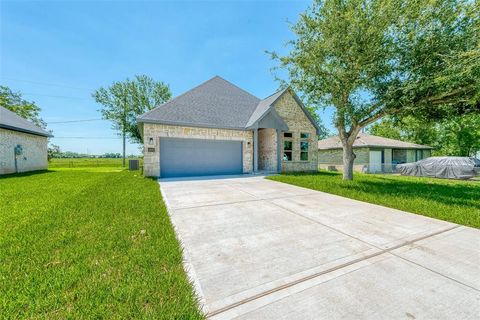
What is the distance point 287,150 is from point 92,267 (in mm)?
13358

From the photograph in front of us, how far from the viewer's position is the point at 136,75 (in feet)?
86.3

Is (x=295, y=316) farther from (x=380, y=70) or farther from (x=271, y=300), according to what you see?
(x=380, y=70)

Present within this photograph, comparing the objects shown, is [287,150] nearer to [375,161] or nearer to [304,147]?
[304,147]

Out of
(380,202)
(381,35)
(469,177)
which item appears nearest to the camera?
(380,202)

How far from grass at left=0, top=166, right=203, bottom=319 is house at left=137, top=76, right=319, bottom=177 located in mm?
6972

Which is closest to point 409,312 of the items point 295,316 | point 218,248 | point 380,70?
point 295,316

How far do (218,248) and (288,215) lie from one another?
2.10m

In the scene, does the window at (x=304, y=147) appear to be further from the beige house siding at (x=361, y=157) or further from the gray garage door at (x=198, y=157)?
the beige house siding at (x=361, y=157)

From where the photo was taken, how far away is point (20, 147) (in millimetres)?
14289

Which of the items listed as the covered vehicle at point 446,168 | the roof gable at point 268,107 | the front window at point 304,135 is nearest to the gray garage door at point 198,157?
the roof gable at point 268,107

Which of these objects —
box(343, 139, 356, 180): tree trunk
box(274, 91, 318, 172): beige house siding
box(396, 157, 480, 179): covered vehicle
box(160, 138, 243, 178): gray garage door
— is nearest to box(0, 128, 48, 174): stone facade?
box(160, 138, 243, 178): gray garage door

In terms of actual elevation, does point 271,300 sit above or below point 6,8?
below

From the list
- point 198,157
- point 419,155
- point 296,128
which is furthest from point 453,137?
point 198,157

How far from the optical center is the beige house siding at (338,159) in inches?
797
